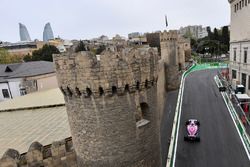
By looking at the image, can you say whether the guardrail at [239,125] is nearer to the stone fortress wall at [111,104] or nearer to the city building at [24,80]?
the stone fortress wall at [111,104]

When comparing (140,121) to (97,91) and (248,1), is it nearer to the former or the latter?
(97,91)

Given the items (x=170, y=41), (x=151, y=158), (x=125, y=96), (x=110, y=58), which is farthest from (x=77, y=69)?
(x=170, y=41)

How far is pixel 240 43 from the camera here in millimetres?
33125

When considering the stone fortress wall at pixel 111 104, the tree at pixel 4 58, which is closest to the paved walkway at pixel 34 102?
the stone fortress wall at pixel 111 104

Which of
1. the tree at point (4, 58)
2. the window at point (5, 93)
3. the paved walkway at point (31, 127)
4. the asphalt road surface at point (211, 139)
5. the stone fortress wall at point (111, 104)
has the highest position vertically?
the tree at point (4, 58)

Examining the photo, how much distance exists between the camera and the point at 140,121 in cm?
752

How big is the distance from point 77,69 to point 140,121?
2918 millimetres

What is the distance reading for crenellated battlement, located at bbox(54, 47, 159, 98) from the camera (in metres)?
6.32

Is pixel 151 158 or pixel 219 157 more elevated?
pixel 151 158

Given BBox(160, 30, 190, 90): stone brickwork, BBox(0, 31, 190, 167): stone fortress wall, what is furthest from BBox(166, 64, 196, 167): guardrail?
BBox(0, 31, 190, 167): stone fortress wall

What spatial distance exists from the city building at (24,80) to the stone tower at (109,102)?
28921mm

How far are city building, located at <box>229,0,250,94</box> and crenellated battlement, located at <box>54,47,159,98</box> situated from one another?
29.2 m

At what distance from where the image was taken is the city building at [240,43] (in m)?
30.5

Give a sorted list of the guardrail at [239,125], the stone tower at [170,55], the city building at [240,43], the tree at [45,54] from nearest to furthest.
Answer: the guardrail at [239,125], the city building at [240,43], the stone tower at [170,55], the tree at [45,54]
